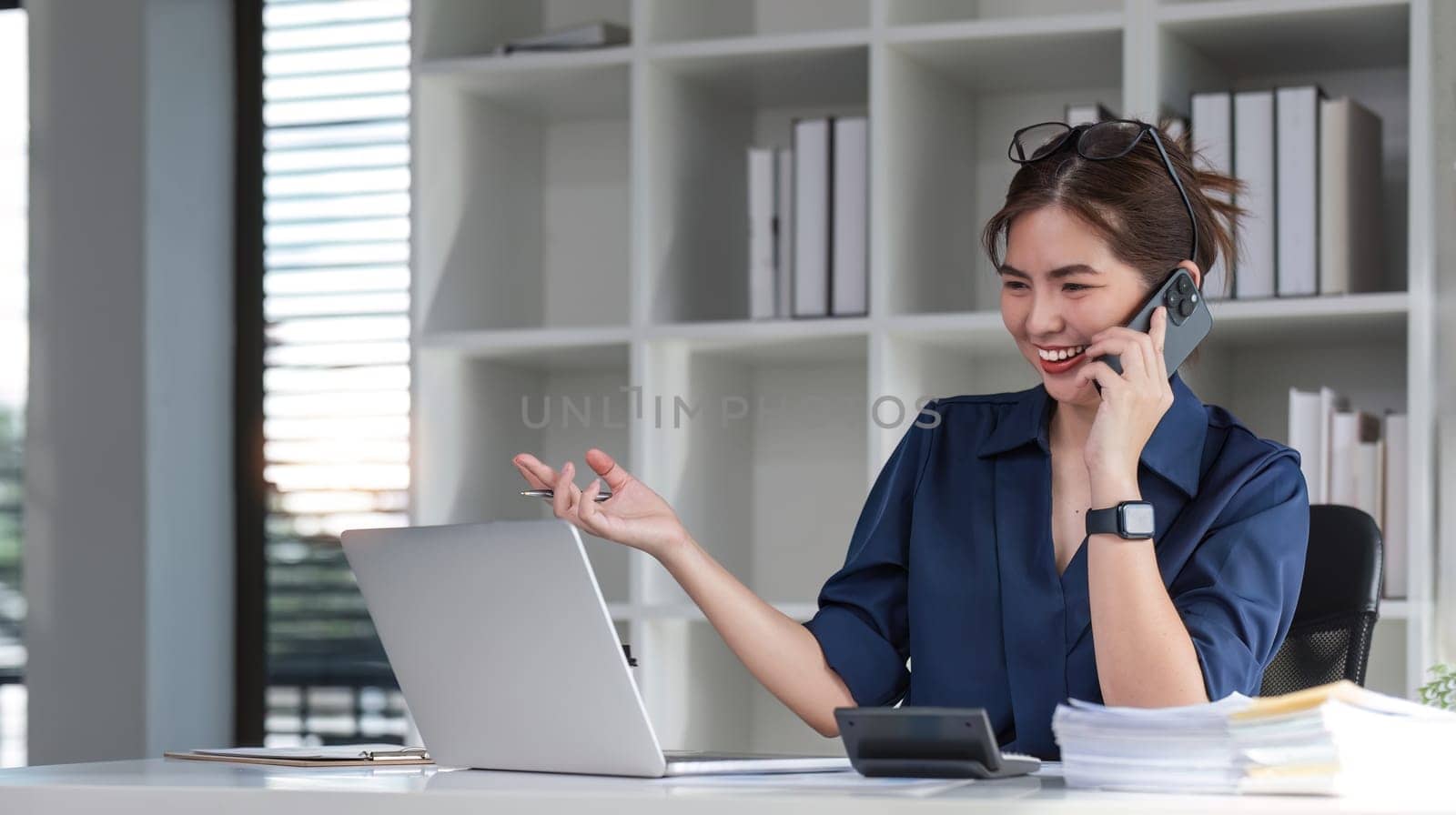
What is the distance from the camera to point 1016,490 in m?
1.80

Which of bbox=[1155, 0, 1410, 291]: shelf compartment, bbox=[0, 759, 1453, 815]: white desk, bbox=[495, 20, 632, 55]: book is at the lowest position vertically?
bbox=[0, 759, 1453, 815]: white desk

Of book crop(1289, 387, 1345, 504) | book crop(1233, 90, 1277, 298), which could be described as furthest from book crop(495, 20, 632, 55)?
book crop(1289, 387, 1345, 504)

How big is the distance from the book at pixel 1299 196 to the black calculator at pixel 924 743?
4.84 ft

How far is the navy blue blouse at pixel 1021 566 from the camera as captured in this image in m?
1.59

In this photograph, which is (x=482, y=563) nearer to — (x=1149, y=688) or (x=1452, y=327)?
(x=1149, y=688)

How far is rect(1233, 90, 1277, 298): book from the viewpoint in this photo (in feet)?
8.22

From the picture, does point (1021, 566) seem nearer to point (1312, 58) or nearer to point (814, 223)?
point (814, 223)

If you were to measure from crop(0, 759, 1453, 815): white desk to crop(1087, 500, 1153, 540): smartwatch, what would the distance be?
291mm

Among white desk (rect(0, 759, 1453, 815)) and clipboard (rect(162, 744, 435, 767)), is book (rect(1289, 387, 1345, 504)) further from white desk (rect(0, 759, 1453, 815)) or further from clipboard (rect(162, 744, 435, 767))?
clipboard (rect(162, 744, 435, 767))

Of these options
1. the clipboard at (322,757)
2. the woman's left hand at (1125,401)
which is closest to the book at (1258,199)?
the woman's left hand at (1125,401)

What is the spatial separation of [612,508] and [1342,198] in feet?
4.50

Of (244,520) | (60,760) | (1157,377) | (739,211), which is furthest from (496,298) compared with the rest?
(1157,377)

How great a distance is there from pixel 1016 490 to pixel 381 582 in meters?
0.73

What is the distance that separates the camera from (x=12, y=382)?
3.69m
